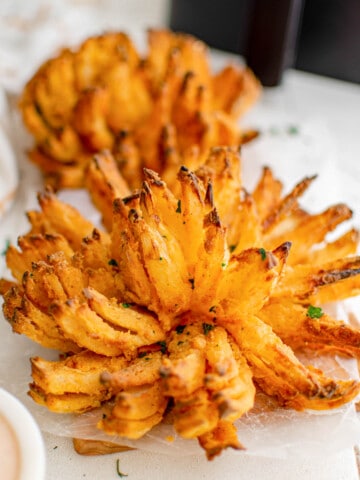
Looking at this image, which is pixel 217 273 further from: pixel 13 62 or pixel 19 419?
pixel 13 62

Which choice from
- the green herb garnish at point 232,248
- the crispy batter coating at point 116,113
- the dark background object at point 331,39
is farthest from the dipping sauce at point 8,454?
the dark background object at point 331,39

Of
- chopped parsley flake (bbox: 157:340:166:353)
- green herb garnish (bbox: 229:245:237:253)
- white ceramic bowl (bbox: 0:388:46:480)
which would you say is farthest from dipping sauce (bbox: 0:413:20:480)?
green herb garnish (bbox: 229:245:237:253)

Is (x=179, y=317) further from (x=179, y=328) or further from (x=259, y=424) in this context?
(x=259, y=424)

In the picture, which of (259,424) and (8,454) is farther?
(259,424)

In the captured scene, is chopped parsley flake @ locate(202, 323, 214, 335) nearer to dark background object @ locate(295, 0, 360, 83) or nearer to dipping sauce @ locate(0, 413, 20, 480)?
dipping sauce @ locate(0, 413, 20, 480)

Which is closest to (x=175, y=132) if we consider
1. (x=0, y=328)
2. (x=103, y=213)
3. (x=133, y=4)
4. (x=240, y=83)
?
(x=240, y=83)

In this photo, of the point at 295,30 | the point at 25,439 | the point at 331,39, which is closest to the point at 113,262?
the point at 25,439

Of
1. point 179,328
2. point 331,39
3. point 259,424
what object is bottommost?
point 259,424
